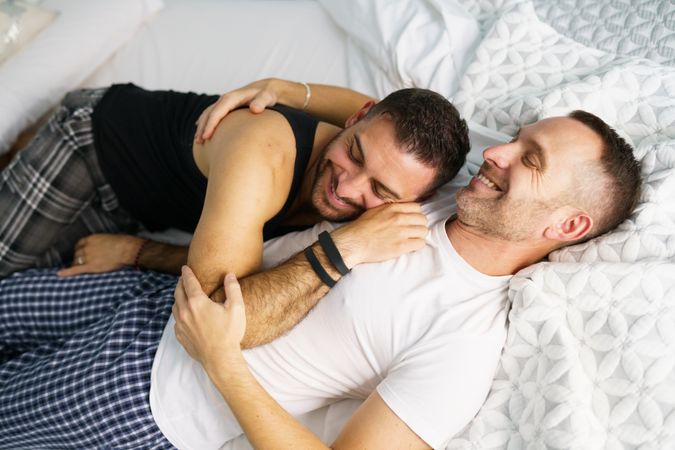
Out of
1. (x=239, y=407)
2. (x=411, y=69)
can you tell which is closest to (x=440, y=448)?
(x=239, y=407)

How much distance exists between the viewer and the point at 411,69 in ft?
5.55

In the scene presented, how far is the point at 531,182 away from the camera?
4.03ft

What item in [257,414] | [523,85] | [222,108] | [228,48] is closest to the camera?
[257,414]

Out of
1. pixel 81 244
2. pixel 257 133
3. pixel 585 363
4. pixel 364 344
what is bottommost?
pixel 585 363

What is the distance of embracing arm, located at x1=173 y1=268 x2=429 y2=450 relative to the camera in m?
1.12

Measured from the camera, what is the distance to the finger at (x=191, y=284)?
1195mm

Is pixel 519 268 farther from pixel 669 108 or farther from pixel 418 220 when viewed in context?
pixel 669 108

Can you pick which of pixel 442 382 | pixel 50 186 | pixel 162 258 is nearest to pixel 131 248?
pixel 162 258

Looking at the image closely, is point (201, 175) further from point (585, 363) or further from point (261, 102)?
point (585, 363)

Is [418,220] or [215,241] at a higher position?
[215,241]

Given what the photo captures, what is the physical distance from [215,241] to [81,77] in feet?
3.54

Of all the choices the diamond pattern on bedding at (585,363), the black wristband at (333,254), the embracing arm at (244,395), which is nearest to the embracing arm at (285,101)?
the black wristband at (333,254)

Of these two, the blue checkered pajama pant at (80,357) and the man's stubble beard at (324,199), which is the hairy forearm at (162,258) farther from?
the man's stubble beard at (324,199)

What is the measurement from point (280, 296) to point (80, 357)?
532 mm
